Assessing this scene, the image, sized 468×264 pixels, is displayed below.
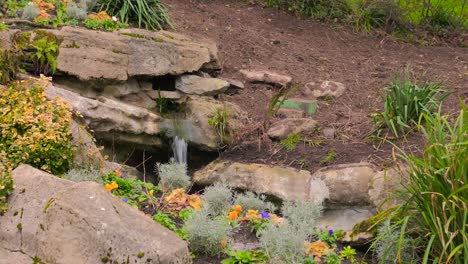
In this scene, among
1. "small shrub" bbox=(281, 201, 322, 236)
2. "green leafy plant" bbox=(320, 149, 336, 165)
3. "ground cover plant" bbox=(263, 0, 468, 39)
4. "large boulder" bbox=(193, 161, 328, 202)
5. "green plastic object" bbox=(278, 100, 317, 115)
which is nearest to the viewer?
"small shrub" bbox=(281, 201, 322, 236)

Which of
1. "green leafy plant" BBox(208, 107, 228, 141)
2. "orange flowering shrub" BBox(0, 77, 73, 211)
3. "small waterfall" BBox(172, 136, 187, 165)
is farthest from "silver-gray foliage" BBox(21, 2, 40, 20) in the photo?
"orange flowering shrub" BBox(0, 77, 73, 211)

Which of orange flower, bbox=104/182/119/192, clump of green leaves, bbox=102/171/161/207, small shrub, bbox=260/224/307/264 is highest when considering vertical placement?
small shrub, bbox=260/224/307/264

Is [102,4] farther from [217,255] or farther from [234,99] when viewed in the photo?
[217,255]

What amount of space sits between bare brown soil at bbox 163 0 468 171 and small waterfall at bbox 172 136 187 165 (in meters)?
0.52

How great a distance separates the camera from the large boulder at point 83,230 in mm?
4125

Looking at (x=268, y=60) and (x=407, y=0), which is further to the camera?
(x=407, y=0)

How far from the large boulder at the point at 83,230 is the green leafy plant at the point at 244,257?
0.61 metres

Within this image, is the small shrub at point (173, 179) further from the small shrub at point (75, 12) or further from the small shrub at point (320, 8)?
the small shrub at point (320, 8)

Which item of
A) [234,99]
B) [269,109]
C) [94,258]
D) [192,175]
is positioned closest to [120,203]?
[94,258]

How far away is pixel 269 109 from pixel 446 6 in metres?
5.91

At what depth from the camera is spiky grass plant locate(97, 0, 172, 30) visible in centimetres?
957

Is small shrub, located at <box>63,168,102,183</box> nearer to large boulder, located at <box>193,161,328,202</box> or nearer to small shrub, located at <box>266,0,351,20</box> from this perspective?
large boulder, located at <box>193,161,328,202</box>

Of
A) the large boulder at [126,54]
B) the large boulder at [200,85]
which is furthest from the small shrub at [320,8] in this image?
the large boulder at [200,85]

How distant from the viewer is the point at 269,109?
8.16m
